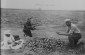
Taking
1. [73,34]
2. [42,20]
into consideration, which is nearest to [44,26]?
[42,20]

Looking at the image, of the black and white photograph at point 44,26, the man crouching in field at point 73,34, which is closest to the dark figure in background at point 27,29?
the black and white photograph at point 44,26

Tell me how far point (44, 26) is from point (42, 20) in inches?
5.1

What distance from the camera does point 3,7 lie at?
2.39 meters

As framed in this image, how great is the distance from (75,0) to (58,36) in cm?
82

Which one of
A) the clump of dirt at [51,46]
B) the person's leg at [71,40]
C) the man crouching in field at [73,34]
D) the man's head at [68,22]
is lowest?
the clump of dirt at [51,46]

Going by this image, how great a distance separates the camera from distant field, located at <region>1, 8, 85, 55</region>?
241 centimetres

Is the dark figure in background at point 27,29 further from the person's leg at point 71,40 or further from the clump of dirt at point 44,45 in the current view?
the person's leg at point 71,40

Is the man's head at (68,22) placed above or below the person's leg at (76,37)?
above

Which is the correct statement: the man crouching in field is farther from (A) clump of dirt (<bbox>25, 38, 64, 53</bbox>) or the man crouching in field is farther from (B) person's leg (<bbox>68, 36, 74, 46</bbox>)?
(A) clump of dirt (<bbox>25, 38, 64, 53</bbox>)

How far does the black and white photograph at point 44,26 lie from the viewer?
2396 millimetres

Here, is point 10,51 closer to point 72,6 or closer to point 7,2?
point 7,2

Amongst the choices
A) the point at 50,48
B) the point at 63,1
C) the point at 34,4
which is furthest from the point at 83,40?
the point at 34,4

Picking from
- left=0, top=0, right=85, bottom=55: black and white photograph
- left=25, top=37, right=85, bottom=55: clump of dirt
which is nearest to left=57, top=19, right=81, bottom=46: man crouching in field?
left=0, top=0, right=85, bottom=55: black and white photograph

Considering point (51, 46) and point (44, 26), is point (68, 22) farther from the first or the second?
point (51, 46)
